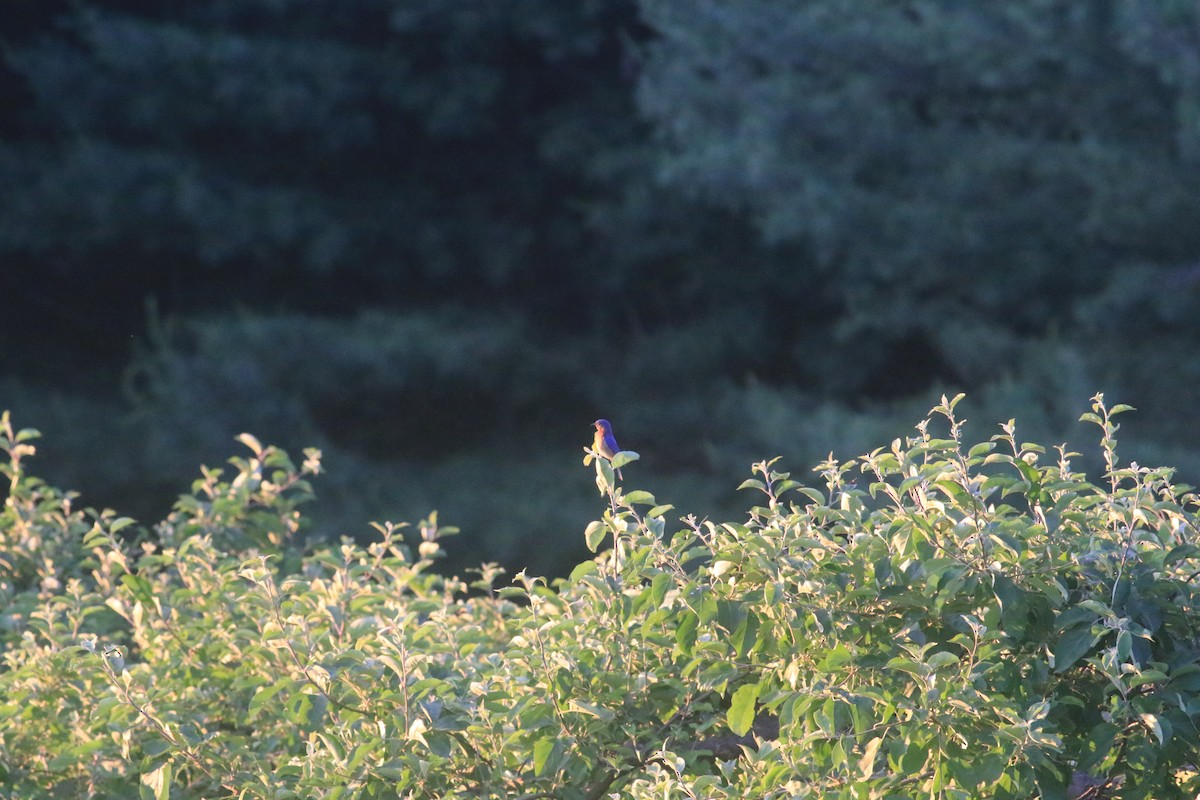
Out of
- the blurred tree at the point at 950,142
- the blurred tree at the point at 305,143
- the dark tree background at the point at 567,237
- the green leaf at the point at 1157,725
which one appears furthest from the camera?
the blurred tree at the point at 305,143

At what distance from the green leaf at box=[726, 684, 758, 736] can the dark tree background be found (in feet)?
20.8

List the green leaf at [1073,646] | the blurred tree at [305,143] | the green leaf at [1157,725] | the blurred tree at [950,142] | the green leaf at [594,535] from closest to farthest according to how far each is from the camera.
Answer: the green leaf at [1157,725], the green leaf at [1073,646], the green leaf at [594,535], the blurred tree at [950,142], the blurred tree at [305,143]

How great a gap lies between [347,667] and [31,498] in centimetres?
191

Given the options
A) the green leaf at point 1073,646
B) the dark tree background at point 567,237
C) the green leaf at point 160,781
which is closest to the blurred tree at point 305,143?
the dark tree background at point 567,237

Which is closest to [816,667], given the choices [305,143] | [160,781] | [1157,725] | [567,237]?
[1157,725]

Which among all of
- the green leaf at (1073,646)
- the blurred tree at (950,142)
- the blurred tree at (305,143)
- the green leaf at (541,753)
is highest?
the blurred tree at (305,143)

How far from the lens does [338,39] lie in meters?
10.2

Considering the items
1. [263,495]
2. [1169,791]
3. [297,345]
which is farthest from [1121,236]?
[1169,791]

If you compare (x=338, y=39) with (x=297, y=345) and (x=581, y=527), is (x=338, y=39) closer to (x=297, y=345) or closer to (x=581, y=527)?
(x=297, y=345)

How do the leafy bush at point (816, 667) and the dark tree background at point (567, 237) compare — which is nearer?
the leafy bush at point (816, 667)

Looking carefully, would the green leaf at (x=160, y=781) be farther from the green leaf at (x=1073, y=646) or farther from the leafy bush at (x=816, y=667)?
the green leaf at (x=1073, y=646)

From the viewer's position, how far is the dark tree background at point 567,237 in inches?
328

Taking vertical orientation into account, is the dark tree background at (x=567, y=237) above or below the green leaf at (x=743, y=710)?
above

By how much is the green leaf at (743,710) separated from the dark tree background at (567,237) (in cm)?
634
